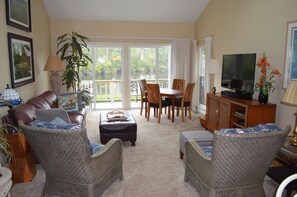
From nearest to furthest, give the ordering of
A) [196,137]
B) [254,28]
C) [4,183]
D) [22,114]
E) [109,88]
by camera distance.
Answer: [4,183] → [22,114] → [196,137] → [254,28] → [109,88]

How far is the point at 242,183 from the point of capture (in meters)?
2.25

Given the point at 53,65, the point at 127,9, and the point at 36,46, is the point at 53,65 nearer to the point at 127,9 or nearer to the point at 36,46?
the point at 36,46

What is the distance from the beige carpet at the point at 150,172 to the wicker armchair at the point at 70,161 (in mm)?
348

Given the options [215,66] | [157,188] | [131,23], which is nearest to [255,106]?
[215,66]

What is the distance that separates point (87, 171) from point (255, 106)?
2.68 metres

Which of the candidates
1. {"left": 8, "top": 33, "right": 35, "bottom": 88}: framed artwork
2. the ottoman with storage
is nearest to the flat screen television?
the ottoman with storage

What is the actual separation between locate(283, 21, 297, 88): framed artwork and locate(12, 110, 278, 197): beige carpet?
5.16 ft

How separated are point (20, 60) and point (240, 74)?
3.94m

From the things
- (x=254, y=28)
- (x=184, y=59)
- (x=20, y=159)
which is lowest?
(x=20, y=159)

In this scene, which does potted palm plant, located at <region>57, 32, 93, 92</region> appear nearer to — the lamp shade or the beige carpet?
the beige carpet

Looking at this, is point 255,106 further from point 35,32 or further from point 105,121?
point 35,32

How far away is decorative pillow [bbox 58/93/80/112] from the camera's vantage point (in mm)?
4652

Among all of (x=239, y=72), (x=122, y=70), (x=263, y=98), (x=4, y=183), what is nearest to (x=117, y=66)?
(x=122, y=70)

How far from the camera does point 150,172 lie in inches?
124
